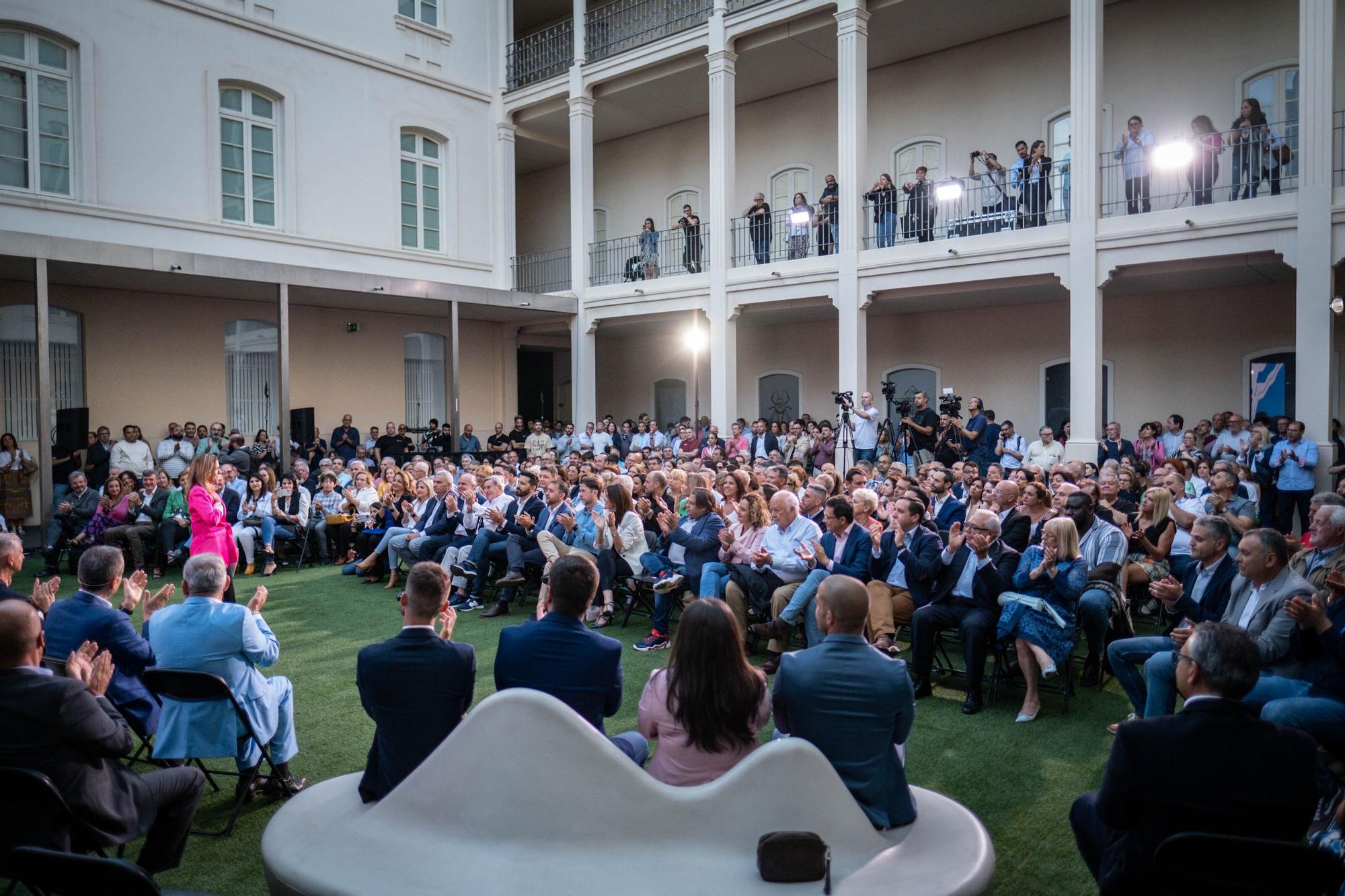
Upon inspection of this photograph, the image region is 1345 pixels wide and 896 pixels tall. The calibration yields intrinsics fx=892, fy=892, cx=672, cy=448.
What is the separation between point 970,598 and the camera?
5.62 m

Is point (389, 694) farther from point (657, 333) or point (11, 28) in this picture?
point (657, 333)

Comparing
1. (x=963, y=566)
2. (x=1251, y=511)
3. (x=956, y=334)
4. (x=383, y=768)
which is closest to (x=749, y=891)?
(x=383, y=768)

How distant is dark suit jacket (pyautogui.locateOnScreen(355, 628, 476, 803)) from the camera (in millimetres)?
3164

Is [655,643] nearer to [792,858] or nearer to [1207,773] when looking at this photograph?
[792,858]

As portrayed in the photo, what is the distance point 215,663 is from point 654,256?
15.2 m

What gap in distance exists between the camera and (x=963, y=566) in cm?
569

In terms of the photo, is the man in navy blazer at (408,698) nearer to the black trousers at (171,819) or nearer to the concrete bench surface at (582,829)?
the concrete bench surface at (582,829)

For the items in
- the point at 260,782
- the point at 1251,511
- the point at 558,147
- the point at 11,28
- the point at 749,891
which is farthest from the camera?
the point at 558,147

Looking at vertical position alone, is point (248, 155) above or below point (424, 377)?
above

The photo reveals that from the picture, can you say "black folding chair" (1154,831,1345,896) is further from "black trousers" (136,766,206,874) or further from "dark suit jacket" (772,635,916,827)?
"black trousers" (136,766,206,874)

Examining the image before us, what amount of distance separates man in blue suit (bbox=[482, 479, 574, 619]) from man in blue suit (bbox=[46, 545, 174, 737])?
418 centimetres

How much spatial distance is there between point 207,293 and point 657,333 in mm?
9638

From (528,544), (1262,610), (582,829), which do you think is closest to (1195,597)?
(1262,610)

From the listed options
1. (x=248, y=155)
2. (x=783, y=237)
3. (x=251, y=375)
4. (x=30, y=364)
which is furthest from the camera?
(x=783, y=237)
